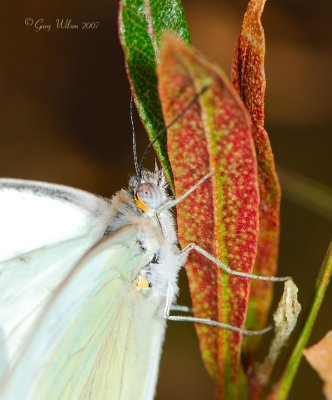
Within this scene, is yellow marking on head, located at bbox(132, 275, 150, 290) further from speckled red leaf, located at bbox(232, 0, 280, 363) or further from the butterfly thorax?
speckled red leaf, located at bbox(232, 0, 280, 363)

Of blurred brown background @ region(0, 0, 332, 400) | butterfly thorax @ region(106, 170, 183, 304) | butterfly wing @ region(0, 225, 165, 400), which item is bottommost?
butterfly wing @ region(0, 225, 165, 400)

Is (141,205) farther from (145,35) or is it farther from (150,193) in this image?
(145,35)

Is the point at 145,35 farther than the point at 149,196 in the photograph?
No

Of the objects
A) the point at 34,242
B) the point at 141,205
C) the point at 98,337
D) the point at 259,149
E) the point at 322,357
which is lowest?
the point at 98,337

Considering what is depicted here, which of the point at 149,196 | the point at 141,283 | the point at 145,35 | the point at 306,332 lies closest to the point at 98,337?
the point at 141,283

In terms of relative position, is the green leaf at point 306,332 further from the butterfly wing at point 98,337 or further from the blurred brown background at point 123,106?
the blurred brown background at point 123,106

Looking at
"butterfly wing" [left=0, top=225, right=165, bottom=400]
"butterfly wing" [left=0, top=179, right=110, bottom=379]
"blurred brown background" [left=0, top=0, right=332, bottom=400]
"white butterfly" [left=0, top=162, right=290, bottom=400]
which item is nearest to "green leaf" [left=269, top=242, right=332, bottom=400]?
"white butterfly" [left=0, top=162, right=290, bottom=400]
